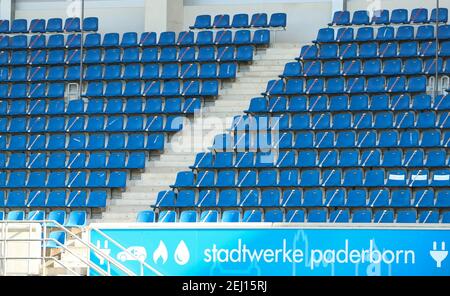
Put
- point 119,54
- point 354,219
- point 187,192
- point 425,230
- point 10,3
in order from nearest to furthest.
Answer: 1. point 425,230
2. point 354,219
3. point 187,192
4. point 119,54
5. point 10,3

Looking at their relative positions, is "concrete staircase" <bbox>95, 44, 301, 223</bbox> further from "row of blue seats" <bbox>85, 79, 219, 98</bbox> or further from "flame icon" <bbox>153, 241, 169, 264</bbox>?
"flame icon" <bbox>153, 241, 169, 264</bbox>

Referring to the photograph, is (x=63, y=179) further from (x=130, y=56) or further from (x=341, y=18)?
(x=341, y=18)

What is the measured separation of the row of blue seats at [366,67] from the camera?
57.4 ft

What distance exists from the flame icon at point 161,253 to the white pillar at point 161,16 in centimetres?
965

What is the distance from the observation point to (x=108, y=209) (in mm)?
16797

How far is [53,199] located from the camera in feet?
55.6

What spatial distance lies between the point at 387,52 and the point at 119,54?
5240 mm

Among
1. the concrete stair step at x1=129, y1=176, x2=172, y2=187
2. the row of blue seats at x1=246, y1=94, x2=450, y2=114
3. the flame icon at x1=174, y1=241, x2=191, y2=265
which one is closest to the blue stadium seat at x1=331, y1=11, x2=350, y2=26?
the row of blue seats at x1=246, y1=94, x2=450, y2=114

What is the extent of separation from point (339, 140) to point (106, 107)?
15.1 feet

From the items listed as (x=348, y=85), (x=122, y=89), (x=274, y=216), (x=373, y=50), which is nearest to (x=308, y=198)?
(x=274, y=216)

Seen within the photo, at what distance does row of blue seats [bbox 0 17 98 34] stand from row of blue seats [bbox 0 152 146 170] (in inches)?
140

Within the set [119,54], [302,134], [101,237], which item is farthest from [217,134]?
[101,237]
